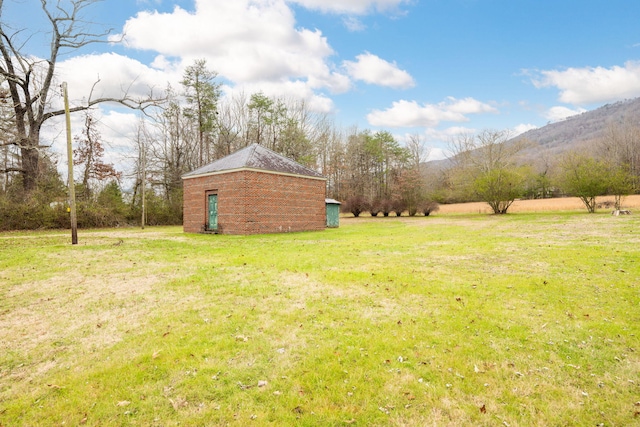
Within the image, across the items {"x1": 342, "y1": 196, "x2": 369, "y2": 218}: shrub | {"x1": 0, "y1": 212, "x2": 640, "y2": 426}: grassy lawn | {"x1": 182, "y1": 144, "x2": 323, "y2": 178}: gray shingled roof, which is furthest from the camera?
{"x1": 342, "y1": 196, "x2": 369, "y2": 218}: shrub

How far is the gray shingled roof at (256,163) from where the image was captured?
1831 centimetres

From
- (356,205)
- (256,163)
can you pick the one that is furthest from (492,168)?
(256,163)

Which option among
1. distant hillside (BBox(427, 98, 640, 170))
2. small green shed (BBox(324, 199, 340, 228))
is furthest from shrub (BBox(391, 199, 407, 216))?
distant hillside (BBox(427, 98, 640, 170))

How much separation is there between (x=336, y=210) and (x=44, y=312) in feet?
71.3

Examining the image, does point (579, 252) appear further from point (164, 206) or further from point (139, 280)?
point (164, 206)

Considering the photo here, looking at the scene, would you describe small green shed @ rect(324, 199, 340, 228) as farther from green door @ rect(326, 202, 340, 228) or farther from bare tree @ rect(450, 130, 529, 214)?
bare tree @ rect(450, 130, 529, 214)

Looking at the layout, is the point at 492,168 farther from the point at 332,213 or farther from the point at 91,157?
the point at 91,157

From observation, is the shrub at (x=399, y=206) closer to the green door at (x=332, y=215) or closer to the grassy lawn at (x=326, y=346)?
the green door at (x=332, y=215)

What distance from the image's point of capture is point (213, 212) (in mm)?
19734

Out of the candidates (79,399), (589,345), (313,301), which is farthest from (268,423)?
(589,345)

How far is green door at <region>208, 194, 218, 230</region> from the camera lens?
1950cm

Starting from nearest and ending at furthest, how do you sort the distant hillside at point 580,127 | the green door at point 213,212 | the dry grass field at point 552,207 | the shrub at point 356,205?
1. the green door at point 213,212
2. the dry grass field at point 552,207
3. the shrub at point 356,205
4. the distant hillside at point 580,127

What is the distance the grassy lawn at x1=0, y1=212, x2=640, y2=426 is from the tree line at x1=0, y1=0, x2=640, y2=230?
592 inches

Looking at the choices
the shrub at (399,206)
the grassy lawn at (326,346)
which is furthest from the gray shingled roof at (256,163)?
the shrub at (399,206)
